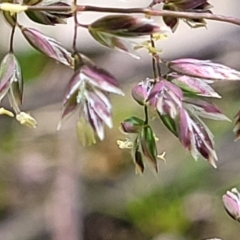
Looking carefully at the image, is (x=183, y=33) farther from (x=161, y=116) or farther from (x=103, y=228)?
(x=161, y=116)

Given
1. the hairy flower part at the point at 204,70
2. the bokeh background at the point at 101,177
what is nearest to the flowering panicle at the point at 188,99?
the hairy flower part at the point at 204,70

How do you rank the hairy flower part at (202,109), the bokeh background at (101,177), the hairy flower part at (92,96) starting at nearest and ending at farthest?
the hairy flower part at (92,96)
the hairy flower part at (202,109)
the bokeh background at (101,177)

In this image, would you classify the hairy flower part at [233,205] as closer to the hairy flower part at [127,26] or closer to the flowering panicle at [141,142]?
the flowering panicle at [141,142]

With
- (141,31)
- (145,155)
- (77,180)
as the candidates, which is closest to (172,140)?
(77,180)

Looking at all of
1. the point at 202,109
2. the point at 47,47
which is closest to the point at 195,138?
the point at 202,109

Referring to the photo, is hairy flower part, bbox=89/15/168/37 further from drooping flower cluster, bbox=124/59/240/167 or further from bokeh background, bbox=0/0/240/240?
bokeh background, bbox=0/0/240/240

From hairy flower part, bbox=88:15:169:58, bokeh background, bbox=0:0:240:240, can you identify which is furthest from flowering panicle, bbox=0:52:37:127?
bokeh background, bbox=0:0:240:240
